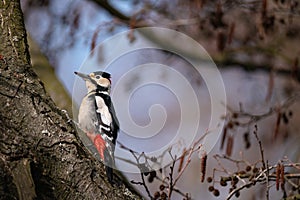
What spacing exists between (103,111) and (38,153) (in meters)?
0.69

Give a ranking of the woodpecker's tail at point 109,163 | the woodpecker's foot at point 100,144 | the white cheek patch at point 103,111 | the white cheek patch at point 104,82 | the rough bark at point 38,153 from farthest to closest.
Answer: the white cheek patch at point 104,82 < the white cheek patch at point 103,111 < the woodpecker's foot at point 100,144 < the woodpecker's tail at point 109,163 < the rough bark at point 38,153

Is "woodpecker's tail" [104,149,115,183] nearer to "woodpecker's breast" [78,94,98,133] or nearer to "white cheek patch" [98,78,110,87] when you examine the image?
"woodpecker's breast" [78,94,98,133]

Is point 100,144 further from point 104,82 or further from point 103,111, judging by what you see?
point 104,82

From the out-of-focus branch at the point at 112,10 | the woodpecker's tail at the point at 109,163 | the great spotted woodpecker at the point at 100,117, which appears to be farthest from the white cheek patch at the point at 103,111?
the out-of-focus branch at the point at 112,10

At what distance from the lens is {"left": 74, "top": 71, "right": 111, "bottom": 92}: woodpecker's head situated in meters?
2.67

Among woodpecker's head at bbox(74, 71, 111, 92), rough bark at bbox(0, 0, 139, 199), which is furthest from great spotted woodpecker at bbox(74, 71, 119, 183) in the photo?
rough bark at bbox(0, 0, 139, 199)

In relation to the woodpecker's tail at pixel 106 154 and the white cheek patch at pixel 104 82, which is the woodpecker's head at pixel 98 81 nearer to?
the white cheek patch at pixel 104 82

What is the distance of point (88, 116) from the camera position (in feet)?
8.42

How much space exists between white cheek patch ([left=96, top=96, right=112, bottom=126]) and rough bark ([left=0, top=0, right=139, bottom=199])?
0.48m

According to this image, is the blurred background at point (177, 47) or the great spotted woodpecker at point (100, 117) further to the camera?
the blurred background at point (177, 47)

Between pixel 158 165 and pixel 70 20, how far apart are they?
7.82 ft

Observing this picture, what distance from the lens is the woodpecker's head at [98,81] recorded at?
2.67 meters

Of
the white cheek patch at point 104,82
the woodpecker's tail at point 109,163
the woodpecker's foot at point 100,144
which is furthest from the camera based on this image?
the white cheek patch at point 104,82

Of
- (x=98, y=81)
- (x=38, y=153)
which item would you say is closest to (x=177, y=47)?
(x=98, y=81)
